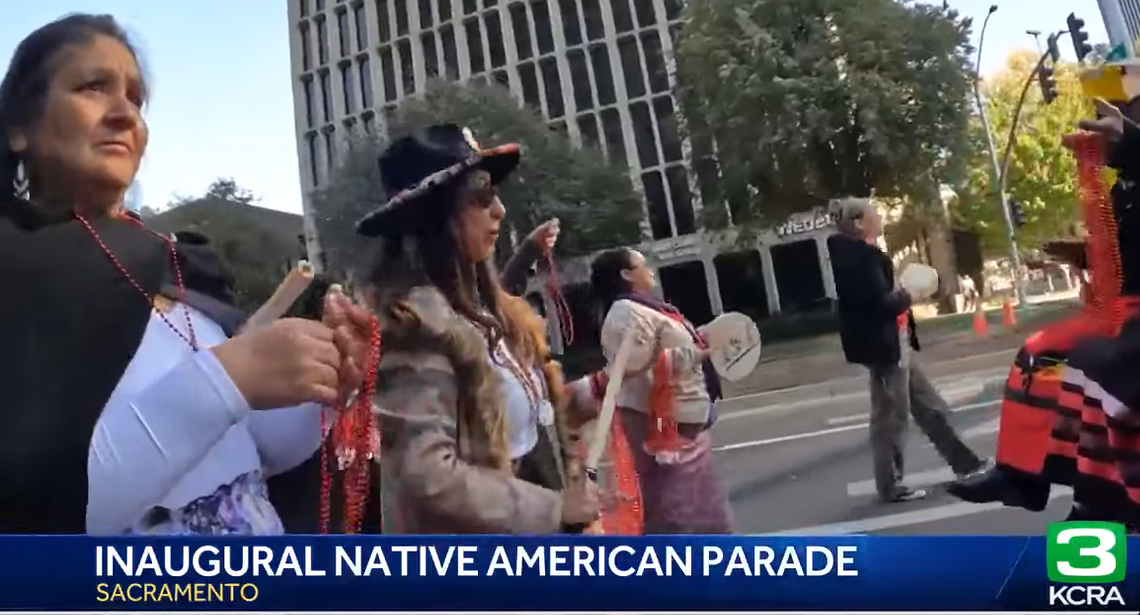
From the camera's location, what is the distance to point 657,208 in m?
1.76

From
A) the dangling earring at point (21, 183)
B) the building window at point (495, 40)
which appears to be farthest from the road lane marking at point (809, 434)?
the dangling earring at point (21, 183)

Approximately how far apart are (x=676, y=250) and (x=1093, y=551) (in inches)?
34.3

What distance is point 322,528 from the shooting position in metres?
1.67

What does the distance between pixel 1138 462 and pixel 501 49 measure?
1310mm

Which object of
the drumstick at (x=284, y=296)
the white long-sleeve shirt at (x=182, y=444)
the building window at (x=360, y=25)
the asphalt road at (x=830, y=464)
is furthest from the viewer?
the building window at (x=360, y=25)

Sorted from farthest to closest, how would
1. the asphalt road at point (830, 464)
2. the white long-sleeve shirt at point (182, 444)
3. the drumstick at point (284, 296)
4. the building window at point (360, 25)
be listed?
1. the building window at point (360, 25)
2. the asphalt road at point (830, 464)
3. the drumstick at point (284, 296)
4. the white long-sleeve shirt at point (182, 444)

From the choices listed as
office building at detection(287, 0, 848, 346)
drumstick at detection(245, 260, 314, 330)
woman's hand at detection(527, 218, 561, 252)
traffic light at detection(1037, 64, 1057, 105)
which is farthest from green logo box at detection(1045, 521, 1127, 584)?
drumstick at detection(245, 260, 314, 330)

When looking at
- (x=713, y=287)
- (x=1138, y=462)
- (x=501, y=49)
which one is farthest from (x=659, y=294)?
(x=1138, y=462)

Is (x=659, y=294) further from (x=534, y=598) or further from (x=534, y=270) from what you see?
(x=534, y=598)

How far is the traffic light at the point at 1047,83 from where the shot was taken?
174 cm

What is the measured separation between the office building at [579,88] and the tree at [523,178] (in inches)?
1.0

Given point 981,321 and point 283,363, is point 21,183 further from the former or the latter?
point 981,321

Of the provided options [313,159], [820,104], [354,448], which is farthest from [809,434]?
[313,159]

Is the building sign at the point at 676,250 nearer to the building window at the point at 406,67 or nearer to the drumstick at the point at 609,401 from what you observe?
the drumstick at the point at 609,401
